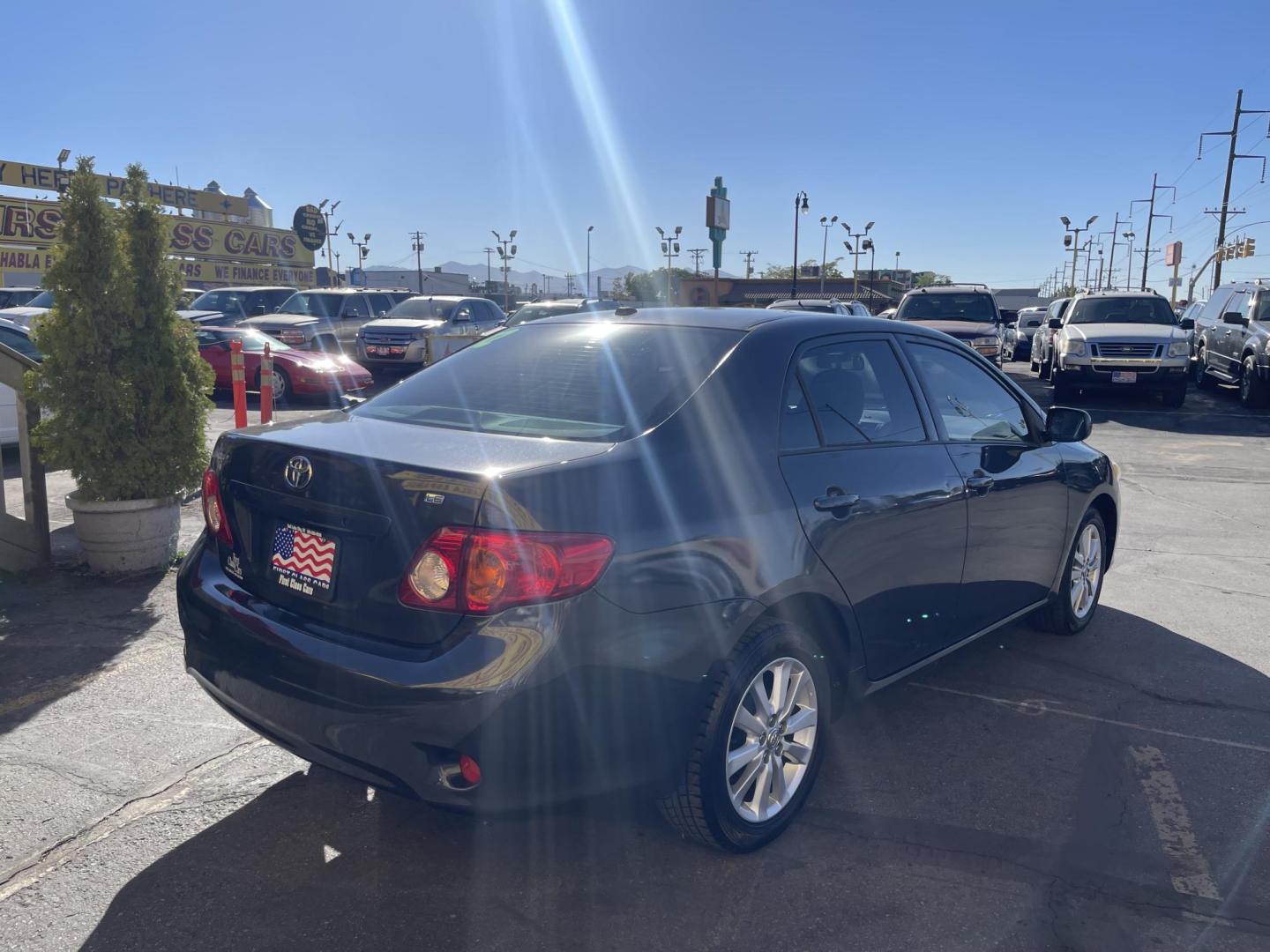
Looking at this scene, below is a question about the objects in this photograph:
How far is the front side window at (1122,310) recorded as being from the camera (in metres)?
17.7

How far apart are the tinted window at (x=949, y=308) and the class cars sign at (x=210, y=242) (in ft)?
99.5

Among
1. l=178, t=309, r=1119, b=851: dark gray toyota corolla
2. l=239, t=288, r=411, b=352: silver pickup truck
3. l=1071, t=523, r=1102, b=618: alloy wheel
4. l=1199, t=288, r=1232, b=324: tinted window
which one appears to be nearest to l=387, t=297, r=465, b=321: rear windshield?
l=239, t=288, r=411, b=352: silver pickup truck

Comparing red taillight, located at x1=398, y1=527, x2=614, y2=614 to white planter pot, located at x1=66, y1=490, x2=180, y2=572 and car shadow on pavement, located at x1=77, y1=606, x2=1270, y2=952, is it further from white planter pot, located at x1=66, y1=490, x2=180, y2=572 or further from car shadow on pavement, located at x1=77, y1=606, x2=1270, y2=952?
white planter pot, located at x1=66, y1=490, x2=180, y2=572

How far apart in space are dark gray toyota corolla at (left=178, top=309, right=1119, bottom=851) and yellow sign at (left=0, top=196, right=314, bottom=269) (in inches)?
1534

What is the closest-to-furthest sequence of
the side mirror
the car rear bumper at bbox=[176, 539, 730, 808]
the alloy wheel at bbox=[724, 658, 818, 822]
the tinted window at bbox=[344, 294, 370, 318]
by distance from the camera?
the car rear bumper at bbox=[176, 539, 730, 808] < the alloy wheel at bbox=[724, 658, 818, 822] < the side mirror < the tinted window at bbox=[344, 294, 370, 318]

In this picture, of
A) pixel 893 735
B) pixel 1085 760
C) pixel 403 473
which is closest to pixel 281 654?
pixel 403 473

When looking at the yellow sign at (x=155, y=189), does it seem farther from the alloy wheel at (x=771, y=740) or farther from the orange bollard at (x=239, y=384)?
the alloy wheel at (x=771, y=740)

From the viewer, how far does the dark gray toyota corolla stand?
104 inches

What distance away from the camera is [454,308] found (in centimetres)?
2225

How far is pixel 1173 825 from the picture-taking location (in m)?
3.49

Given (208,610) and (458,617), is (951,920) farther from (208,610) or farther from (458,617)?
(208,610)

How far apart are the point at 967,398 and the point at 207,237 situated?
49.1 metres

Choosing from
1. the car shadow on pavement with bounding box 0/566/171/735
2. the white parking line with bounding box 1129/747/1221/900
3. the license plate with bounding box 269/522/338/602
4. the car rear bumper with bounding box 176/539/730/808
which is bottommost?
the white parking line with bounding box 1129/747/1221/900

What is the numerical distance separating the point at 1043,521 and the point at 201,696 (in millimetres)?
3874
